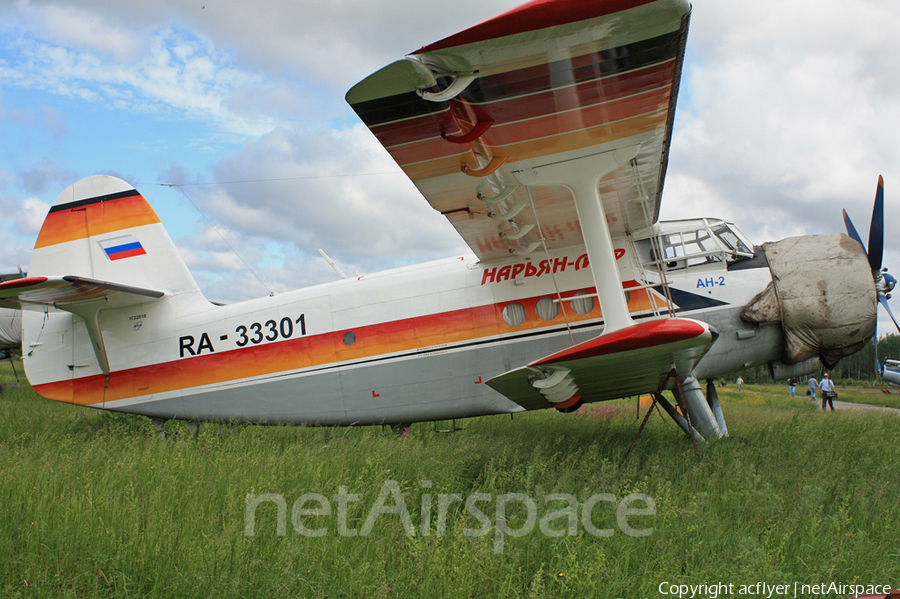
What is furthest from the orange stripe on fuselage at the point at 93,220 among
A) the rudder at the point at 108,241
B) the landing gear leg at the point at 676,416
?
the landing gear leg at the point at 676,416

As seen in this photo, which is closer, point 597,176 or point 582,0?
point 582,0

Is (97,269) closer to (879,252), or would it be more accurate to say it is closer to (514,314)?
(514,314)

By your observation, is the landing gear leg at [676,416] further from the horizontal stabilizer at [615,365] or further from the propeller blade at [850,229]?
the propeller blade at [850,229]

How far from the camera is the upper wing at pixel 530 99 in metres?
2.83

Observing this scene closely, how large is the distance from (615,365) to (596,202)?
1.42 meters

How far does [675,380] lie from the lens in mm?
4965

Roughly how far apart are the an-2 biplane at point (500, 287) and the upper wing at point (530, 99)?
0.02 m

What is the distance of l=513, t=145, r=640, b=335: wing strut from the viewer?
169 inches

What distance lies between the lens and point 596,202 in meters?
4.30

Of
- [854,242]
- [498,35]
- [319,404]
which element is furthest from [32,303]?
[854,242]

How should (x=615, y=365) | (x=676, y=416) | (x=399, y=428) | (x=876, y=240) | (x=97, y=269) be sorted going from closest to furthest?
(x=615, y=365), (x=876, y=240), (x=676, y=416), (x=399, y=428), (x=97, y=269)

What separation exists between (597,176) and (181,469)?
4.32 metres

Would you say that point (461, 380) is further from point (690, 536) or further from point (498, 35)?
point (498, 35)

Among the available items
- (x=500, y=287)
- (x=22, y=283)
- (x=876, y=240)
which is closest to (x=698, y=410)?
(x=500, y=287)
